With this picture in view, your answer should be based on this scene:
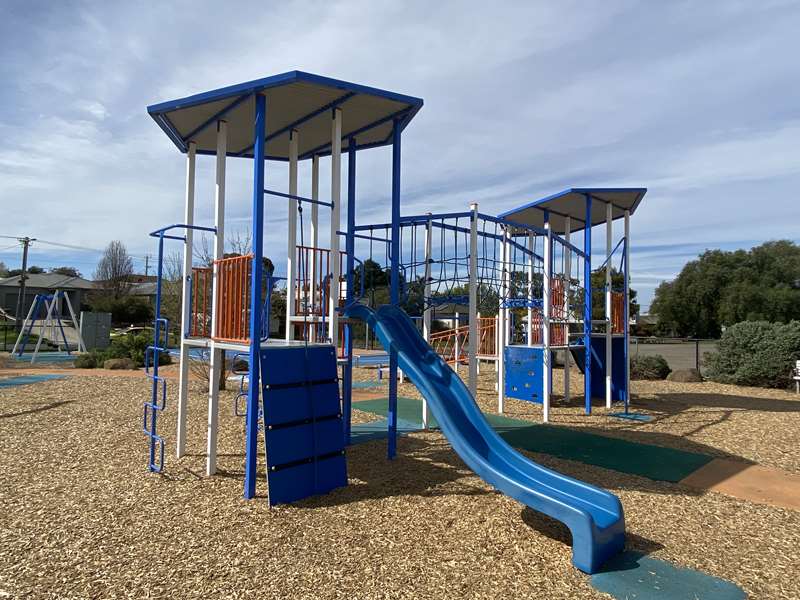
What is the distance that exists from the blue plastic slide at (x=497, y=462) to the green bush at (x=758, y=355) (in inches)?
480

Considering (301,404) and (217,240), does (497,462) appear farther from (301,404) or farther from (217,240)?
(217,240)

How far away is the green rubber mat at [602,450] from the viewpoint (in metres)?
6.39

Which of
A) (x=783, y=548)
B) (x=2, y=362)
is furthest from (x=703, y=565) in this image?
(x=2, y=362)

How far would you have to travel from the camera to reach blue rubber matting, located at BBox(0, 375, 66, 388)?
43.0 ft

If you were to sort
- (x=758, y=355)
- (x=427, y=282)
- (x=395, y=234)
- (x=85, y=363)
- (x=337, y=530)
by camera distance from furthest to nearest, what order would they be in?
(x=85, y=363) → (x=758, y=355) → (x=427, y=282) → (x=395, y=234) → (x=337, y=530)

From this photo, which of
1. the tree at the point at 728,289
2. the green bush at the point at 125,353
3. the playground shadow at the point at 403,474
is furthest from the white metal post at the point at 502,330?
the tree at the point at 728,289

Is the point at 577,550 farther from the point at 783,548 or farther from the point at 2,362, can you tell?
the point at 2,362

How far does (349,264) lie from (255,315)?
1.90 m

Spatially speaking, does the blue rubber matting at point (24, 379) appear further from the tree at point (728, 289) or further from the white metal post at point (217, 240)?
the tree at point (728, 289)

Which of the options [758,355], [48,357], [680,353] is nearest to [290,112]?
[758,355]

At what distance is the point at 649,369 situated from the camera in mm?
16469

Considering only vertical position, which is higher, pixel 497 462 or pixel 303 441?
pixel 303 441

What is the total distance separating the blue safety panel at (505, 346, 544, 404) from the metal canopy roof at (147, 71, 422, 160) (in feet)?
17.5

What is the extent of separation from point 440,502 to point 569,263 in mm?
7424
